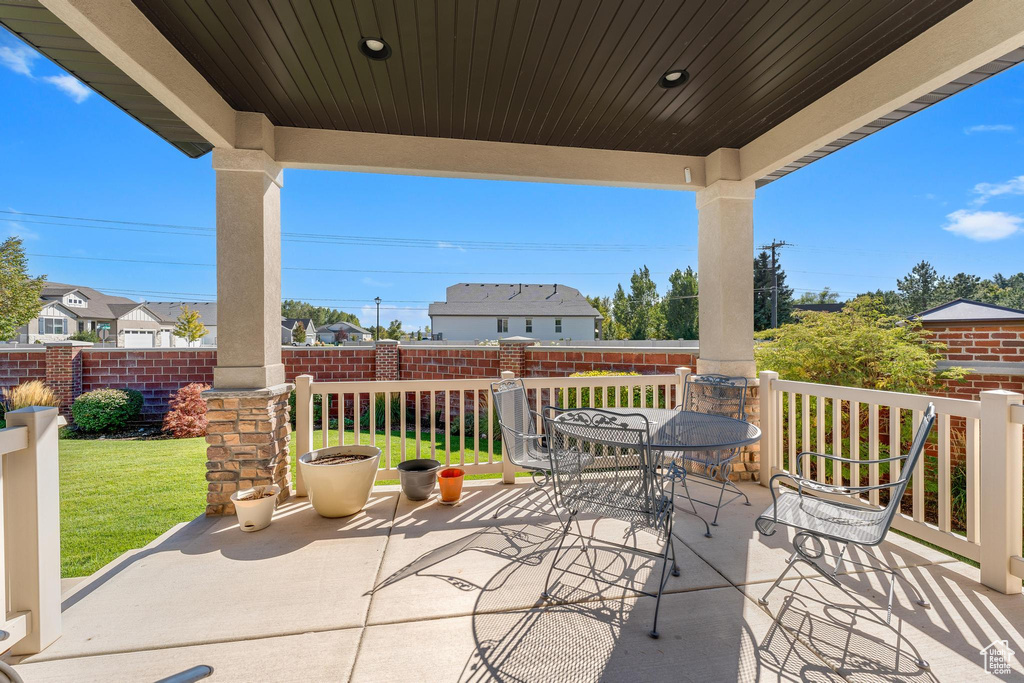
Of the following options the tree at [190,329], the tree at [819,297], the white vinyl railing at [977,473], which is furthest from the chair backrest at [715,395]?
the tree at [819,297]

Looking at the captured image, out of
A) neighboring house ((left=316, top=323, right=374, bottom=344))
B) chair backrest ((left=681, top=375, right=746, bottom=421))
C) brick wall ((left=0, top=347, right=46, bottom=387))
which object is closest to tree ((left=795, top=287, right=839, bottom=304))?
chair backrest ((left=681, top=375, right=746, bottom=421))

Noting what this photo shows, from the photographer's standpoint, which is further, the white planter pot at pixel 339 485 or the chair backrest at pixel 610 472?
the white planter pot at pixel 339 485

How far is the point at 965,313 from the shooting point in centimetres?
623

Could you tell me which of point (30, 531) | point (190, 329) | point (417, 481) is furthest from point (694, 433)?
point (190, 329)

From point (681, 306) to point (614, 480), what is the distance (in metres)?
25.9

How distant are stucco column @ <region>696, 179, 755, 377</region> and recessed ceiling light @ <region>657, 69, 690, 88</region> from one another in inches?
54.4

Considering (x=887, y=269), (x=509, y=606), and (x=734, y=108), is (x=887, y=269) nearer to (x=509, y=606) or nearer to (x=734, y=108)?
(x=734, y=108)

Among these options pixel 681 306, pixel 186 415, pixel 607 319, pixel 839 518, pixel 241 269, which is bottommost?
pixel 186 415

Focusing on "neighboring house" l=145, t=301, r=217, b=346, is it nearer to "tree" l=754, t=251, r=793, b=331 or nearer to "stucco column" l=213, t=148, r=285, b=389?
"stucco column" l=213, t=148, r=285, b=389

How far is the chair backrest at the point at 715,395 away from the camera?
148 inches

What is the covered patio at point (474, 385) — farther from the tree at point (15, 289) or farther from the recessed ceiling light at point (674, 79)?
the tree at point (15, 289)

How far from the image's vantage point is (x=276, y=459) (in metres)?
3.46

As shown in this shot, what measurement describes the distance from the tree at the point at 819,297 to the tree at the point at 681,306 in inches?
566

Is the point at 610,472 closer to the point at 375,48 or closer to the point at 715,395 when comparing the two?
the point at 715,395
